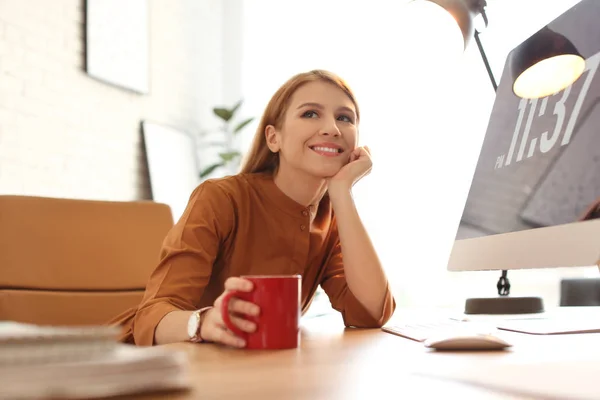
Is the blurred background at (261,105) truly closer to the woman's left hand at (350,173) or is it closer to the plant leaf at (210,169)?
the plant leaf at (210,169)

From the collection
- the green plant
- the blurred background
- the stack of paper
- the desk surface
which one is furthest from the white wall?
the stack of paper

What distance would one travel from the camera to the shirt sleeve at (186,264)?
97 centimetres

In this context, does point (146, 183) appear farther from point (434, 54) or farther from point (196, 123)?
point (434, 54)

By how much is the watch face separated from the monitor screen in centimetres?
55

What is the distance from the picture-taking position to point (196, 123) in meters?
3.90

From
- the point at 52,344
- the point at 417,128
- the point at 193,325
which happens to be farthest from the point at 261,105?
the point at 52,344

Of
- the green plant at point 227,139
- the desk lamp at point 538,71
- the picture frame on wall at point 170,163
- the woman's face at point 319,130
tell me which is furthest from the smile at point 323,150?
the green plant at point 227,139

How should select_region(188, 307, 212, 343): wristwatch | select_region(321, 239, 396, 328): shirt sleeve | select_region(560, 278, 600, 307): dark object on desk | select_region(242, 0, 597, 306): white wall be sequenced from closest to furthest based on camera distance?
select_region(188, 307, 212, 343): wristwatch, select_region(321, 239, 396, 328): shirt sleeve, select_region(560, 278, 600, 307): dark object on desk, select_region(242, 0, 597, 306): white wall

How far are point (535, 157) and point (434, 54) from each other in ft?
1.80

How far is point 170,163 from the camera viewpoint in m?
3.44

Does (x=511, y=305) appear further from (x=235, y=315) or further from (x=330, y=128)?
(x=235, y=315)

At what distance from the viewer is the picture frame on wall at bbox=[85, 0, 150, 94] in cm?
299

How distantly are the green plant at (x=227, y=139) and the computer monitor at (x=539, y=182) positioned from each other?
233 cm

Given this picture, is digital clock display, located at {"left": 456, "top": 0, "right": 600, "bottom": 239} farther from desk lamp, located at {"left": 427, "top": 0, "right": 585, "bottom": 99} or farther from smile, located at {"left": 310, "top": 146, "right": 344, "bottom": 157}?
smile, located at {"left": 310, "top": 146, "right": 344, "bottom": 157}
